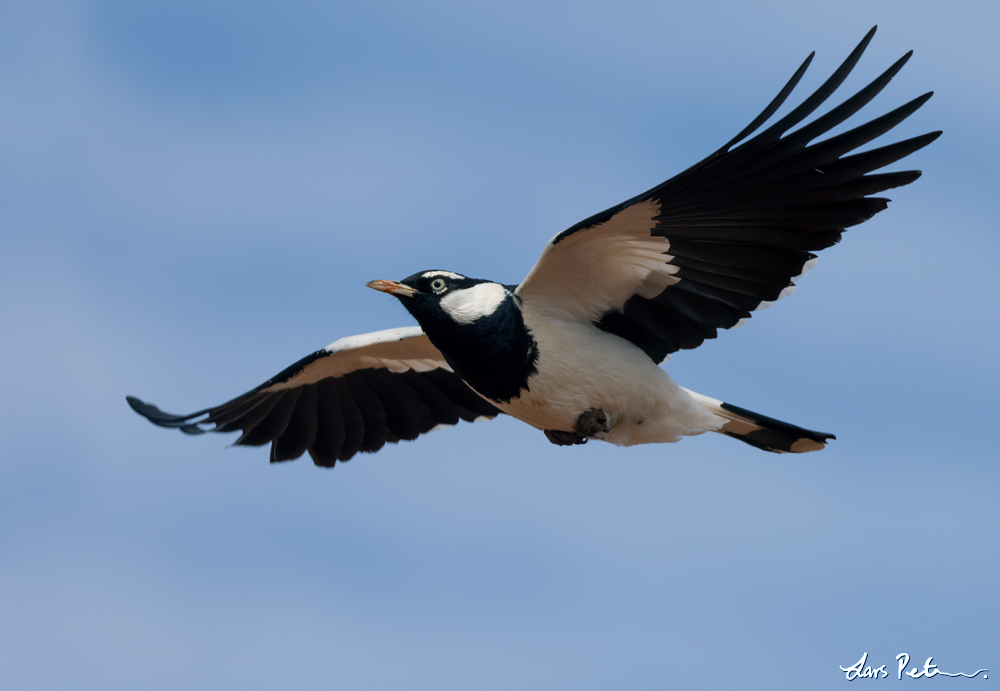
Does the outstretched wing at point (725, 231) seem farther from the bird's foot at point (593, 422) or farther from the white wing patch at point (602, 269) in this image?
the bird's foot at point (593, 422)

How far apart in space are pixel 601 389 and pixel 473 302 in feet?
4.40

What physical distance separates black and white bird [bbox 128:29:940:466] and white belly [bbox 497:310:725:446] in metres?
0.01

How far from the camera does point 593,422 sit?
862 centimetres

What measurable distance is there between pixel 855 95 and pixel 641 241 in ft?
6.66

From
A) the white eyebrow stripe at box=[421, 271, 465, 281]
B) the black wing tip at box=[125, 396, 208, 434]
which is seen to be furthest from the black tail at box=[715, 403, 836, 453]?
the black wing tip at box=[125, 396, 208, 434]

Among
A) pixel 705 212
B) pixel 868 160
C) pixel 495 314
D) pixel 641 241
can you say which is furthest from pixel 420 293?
pixel 868 160

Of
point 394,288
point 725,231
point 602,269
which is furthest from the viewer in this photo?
point 394,288

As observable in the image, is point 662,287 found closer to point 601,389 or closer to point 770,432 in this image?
point 601,389

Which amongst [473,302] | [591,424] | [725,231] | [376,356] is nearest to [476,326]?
[473,302]

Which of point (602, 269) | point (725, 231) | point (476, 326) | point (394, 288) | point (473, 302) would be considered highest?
point (725, 231)

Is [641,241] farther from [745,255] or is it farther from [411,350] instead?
Result: [411,350]

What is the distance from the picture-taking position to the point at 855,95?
6.96 metres

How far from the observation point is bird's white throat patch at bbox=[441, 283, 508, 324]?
8.51 m

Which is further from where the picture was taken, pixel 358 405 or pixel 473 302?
pixel 358 405
